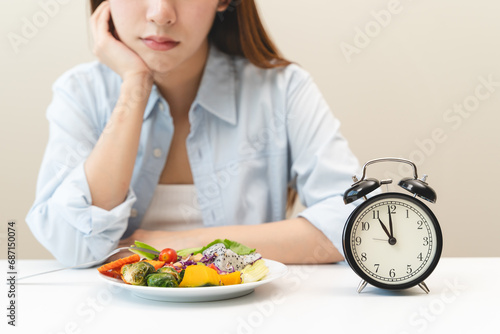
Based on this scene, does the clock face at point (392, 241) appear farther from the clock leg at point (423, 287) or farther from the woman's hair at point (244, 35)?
the woman's hair at point (244, 35)

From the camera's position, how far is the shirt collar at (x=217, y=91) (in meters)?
1.58

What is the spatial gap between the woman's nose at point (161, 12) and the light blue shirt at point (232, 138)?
293 mm

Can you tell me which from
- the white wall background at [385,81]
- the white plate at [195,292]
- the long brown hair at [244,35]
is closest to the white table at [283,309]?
the white plate at [195,292]

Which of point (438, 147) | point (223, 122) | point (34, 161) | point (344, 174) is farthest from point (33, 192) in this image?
point (438, 147)

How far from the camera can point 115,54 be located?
1.52m

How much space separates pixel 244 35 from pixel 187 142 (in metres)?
0.38

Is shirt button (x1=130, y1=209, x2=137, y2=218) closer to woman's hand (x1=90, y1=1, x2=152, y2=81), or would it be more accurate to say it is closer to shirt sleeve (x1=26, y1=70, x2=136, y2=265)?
shirt sleeve (x1=26, y1=70, x2=136, y2=265)

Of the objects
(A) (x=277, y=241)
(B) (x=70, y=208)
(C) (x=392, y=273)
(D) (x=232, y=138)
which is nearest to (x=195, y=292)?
(C) (x=392, y=273)

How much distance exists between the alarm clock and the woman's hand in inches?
32.9

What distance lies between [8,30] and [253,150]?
148 cm

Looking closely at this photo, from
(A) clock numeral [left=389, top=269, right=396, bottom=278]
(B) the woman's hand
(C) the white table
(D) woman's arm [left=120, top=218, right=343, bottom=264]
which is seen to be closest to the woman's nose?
(B) the woman's hand

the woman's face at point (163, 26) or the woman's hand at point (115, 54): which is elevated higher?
the woman's face at point (163, 26)

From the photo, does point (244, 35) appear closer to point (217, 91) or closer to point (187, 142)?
point (217, 91)

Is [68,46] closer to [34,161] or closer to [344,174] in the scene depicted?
[34,161]
